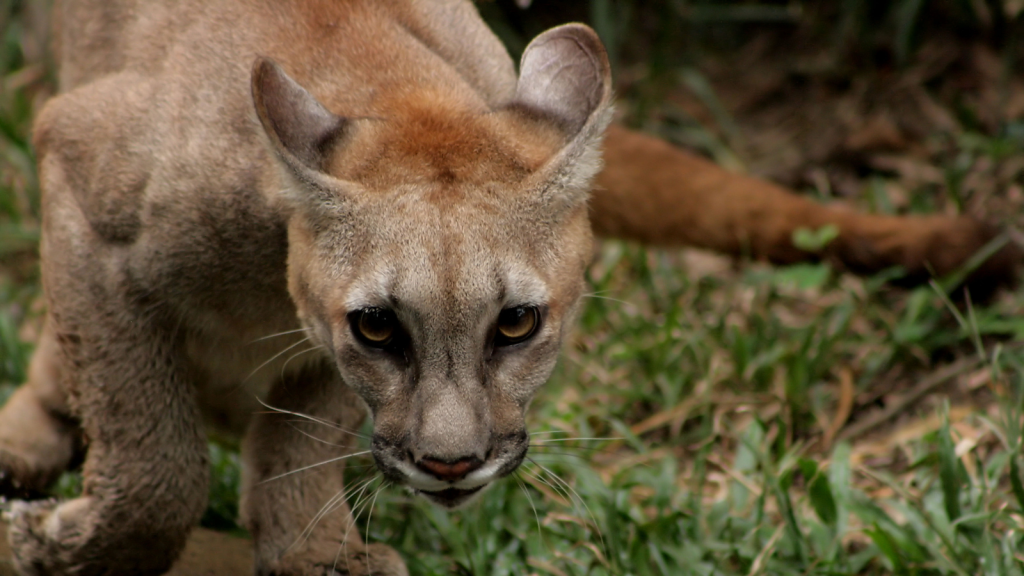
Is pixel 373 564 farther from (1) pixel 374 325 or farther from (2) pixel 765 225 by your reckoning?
(2) pixel 765 225

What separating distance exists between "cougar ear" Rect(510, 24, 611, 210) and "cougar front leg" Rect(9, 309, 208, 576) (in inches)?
58.4

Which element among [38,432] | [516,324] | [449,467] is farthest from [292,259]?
[38,432]

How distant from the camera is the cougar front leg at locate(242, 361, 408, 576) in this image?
13.5ft

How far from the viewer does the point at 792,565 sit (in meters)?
4.31

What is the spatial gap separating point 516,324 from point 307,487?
129cm

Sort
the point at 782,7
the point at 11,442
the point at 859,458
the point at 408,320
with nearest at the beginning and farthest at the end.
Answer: the point at 408,320
the point at 11,442
the point at 859,458
the point at 782,7

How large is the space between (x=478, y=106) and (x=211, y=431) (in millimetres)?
1890

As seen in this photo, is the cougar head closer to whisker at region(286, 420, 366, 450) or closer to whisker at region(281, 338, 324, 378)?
whisker at region(281, 338, 324, 378)

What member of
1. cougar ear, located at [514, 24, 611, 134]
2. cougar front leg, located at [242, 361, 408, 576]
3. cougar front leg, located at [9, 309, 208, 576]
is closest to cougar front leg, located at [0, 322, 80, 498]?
cougar front leg, located at [9, 309, 208, 576]

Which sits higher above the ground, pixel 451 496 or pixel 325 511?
pixel 451 496

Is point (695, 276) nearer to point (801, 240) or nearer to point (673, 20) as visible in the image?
point (801, 240)

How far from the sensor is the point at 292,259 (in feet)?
11.6

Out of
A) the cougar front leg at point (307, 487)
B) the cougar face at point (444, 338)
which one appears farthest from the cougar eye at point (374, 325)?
the cougar front leg at point (307, 487)

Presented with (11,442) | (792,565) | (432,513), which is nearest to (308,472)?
(432,513)
